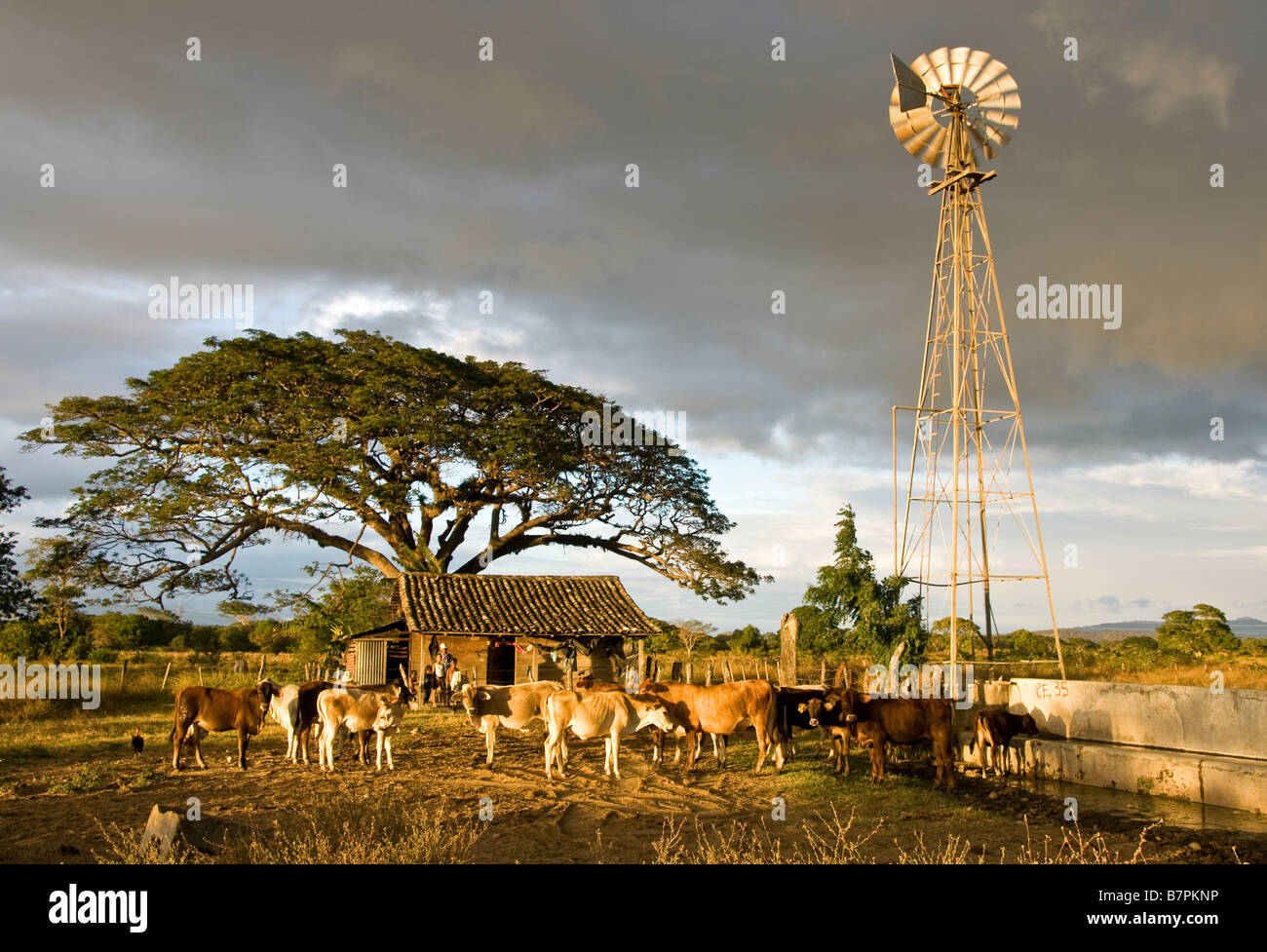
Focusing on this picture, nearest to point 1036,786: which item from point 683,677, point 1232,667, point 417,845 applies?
point 417,845

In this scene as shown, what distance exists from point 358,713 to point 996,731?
33.9ft

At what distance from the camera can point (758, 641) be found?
53.2 metres

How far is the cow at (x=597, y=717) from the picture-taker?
14.2 m

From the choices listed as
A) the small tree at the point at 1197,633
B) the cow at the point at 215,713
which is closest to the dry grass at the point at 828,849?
the cow at the point at 215,713

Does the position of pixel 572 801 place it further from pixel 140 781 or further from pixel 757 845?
pixel 140 781

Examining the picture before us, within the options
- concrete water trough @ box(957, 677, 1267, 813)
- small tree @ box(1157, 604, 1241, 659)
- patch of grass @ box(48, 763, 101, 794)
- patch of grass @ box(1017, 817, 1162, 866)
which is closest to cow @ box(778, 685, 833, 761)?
concrete water trough @ box(957, 677, 1267, 813)

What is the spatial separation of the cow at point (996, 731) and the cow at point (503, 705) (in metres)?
7.20

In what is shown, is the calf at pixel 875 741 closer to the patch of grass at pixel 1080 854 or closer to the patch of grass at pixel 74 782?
the patch of grass at pixel 1080 854

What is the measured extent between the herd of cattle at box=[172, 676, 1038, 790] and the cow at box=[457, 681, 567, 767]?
0.02 metres

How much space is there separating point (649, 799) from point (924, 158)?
1402 cm

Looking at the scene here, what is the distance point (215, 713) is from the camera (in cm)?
1461

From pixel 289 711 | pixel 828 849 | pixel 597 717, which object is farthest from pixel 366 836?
pixel 289 711

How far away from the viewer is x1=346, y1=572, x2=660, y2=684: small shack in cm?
2491

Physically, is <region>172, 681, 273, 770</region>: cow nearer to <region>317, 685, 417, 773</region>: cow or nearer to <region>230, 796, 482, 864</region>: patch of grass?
<region>317, 685, 417, 773</region>: cow
